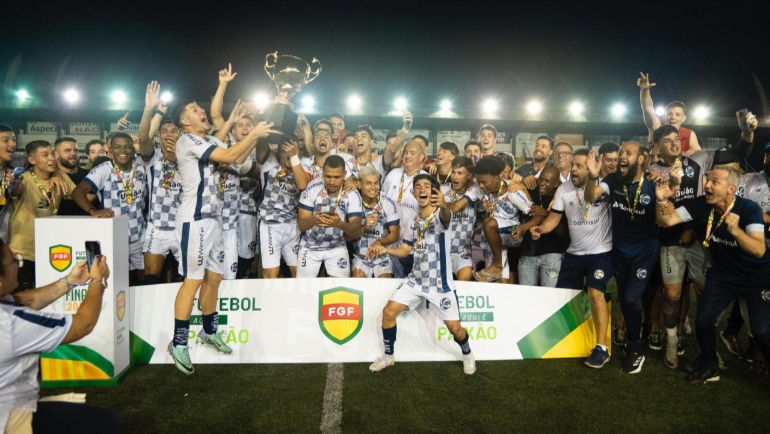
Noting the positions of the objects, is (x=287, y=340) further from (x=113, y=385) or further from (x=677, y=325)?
(x=677, y=325)

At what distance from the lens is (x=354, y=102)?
26328 millimetres

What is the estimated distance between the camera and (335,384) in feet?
14.4

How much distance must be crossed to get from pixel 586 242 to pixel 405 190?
2178 millimetres

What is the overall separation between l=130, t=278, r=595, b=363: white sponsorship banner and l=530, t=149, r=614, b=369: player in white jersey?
279mm

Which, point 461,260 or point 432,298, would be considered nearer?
point 432,298

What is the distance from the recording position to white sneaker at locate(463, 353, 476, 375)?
15.4ft

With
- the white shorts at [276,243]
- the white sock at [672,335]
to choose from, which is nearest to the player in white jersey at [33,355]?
the white shorts at [276,243]

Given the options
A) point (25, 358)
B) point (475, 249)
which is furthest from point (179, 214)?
point (475, 249)

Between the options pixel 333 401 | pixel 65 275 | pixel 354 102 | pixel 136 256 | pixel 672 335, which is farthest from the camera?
pixel 354 102

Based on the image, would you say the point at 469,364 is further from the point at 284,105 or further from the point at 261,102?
the point at 261,102

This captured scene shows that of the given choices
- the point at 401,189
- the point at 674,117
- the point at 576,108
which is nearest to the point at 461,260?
the point at 401,189

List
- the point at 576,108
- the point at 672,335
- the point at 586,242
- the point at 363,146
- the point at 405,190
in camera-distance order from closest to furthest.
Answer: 1. the point at 672,335
2. the point at 586,242
3. the point at 405,190
4. the point at 363,146
5. the point at 576,108

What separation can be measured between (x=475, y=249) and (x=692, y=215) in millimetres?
2415

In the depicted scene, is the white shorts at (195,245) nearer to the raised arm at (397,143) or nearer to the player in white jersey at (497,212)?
the player in white jersey at (497,212)
